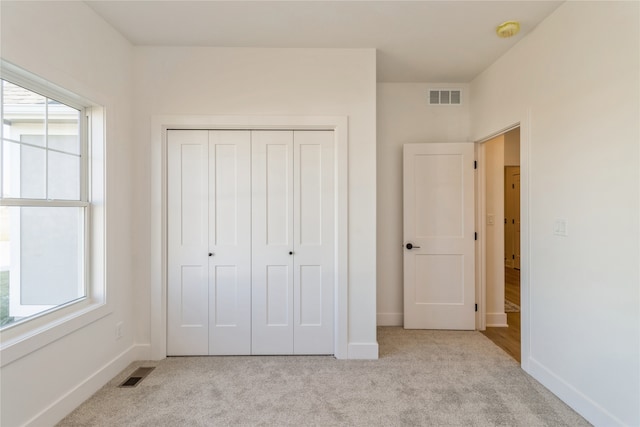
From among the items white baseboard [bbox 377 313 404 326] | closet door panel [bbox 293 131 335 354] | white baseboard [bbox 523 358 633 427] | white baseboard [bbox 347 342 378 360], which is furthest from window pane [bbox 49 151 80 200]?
white baseboard [bbox 523 358 633 427]

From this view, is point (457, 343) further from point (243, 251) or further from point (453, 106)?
point (453, 106)

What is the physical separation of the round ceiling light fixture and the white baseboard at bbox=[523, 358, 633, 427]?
101 inches

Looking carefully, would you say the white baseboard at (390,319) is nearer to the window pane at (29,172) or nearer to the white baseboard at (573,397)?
the white baseboard at (573,397)

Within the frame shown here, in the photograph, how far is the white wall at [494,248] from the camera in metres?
3.26

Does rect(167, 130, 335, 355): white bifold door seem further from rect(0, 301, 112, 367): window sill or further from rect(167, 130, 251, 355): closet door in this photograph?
rect(0, 301, 112, 367): window sill

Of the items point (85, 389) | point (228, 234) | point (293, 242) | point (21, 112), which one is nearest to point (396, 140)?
point (293, 242)

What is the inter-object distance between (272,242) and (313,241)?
38cm

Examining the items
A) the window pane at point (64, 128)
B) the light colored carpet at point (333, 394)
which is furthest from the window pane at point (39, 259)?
the light colored carpet at point (333, 394)

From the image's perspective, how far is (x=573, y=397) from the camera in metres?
1.90

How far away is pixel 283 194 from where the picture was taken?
104 inches

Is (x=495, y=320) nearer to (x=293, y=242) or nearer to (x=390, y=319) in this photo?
(x=390, y=319)

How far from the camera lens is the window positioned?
163 cm

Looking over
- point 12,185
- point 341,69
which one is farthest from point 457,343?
point 12,185

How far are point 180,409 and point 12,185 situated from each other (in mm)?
1709
